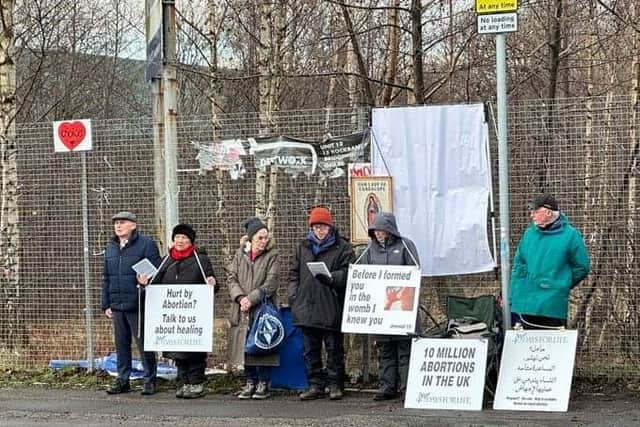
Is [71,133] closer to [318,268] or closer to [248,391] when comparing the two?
[318,268]

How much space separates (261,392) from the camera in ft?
28.5

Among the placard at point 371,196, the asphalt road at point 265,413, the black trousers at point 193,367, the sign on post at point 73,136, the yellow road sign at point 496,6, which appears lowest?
the asphalt road at point 265,413

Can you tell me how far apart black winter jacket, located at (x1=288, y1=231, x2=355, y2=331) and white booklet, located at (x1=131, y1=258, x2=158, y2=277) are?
55.2 inches

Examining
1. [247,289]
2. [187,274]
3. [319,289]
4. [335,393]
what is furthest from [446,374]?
[187,274]

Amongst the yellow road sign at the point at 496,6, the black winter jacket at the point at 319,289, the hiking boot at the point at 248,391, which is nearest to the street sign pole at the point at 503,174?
the yellow road sign at the point at 496,6

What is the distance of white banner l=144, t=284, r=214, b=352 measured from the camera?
8828 mm

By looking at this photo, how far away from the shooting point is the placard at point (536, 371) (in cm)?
769

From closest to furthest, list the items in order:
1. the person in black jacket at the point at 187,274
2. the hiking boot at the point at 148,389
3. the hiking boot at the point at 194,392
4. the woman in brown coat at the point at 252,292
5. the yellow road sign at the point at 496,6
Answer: the yellow road sign at the point at 496,6, the woman in brown coat at the point at 252,292, the hiking boot at the point at 194,392, the person in black jacket at the point at 187,274, the hiking boot at the point at 148,389

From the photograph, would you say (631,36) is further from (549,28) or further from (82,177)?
(82,177)

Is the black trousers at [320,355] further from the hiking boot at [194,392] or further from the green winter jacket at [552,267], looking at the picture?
the green winter jacket at [552,267]

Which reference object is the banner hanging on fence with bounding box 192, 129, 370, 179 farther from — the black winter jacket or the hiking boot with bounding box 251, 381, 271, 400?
the hiking boot with bounding box 251, 381, 271, 400

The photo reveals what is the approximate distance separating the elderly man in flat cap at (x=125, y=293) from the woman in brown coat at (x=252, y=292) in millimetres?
881

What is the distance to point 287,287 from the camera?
29.5 ft

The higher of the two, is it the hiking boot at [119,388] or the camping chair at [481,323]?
the camping chair at [481,323]
